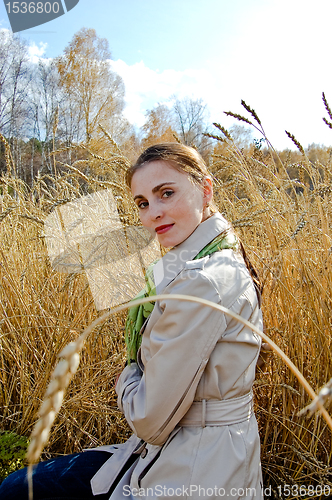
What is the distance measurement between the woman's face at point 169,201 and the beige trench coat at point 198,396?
0.18 metres

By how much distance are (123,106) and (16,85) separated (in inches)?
264

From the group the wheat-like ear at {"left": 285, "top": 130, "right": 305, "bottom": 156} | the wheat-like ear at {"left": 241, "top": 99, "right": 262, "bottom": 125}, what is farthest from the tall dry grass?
the wheat-like ear at {"left": 285, "top": 130, "right": 305, "bottom": 156}

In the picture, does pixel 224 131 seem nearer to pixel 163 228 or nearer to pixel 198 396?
pixel 163 228

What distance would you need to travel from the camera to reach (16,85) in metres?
21.2

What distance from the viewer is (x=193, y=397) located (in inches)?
28.6

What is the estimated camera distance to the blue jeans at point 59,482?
2.97 ft

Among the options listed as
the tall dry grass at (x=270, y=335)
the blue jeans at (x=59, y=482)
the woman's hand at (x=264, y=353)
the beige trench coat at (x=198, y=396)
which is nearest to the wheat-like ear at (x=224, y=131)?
the tall dry grass at (x=270, y=335)

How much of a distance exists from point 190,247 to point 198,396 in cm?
37

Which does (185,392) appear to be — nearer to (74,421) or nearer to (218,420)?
(218,420)

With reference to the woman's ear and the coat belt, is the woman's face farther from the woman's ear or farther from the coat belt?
the coat belt

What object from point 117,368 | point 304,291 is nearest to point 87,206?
point 117,368

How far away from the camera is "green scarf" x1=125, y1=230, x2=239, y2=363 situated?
919 millimetres

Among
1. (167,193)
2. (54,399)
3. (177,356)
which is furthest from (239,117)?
(54,399)

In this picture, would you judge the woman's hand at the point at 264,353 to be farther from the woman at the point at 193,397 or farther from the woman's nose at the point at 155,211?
the woman's nose at the point at 155,211
